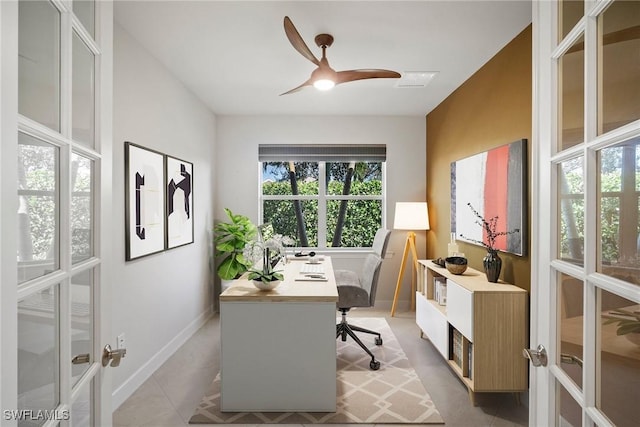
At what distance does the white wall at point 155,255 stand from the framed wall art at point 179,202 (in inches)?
3.9

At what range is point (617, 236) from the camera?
78 cm

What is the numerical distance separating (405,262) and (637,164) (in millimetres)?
4093

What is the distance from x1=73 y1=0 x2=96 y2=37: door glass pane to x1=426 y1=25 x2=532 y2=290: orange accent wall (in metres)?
2.48

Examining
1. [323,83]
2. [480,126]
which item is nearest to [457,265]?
[480,126]

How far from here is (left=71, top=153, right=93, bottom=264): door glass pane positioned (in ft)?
3.02

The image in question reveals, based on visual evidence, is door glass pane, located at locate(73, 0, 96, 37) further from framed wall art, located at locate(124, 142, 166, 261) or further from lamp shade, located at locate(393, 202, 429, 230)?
lamp shade, located at locate(393, 202, 429, 230)

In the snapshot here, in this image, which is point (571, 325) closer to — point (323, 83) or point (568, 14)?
point (568, 14)

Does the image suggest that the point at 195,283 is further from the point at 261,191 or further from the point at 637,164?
the point at 637,164

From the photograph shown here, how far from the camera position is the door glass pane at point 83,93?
931 millimetres

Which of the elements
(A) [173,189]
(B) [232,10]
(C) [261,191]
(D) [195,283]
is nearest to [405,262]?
(C) [261,191]

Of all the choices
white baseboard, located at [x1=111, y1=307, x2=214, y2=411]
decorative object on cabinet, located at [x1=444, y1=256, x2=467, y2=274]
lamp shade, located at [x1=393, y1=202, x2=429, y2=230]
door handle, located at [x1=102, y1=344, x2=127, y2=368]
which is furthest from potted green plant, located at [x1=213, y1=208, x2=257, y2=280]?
door handle, located at [x1=102, y1=344, x2=127, y2=368]

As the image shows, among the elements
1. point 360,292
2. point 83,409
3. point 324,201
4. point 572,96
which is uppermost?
point 572,96

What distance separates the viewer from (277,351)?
2342 mm

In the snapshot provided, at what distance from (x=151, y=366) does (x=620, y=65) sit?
335cm
